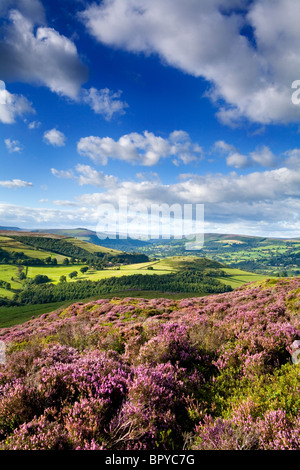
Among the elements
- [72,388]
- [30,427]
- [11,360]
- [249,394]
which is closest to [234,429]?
[249,394]

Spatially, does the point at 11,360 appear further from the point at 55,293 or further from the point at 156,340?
the point at 55,293

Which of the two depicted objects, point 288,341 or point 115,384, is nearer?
point 115,384

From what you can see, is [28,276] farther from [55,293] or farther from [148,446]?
[148,446]

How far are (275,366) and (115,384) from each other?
4977 millimetres

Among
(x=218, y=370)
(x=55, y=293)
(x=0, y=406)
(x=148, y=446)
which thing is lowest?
(x=55, y=293)

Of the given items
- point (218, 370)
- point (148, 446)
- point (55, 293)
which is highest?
point (148, 446)

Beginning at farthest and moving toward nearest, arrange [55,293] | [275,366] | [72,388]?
1. [55,293]
2. [275,366]
3. [72,388]

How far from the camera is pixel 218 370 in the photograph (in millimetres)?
6441

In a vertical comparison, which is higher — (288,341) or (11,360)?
(288,341)

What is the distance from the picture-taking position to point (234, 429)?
3.98 meters

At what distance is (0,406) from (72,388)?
1495 mm

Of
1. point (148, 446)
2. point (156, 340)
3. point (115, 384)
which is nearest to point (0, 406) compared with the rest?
point (115, 384)
